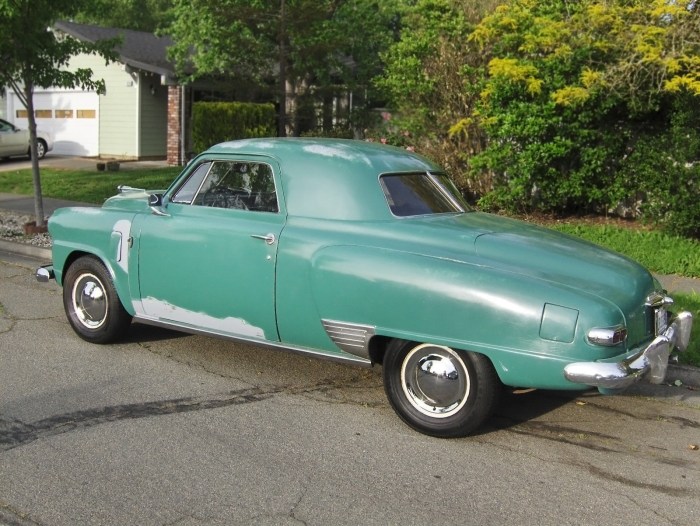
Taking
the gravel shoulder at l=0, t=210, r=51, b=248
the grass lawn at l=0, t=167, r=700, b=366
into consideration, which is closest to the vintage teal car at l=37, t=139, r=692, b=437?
the grass lawn at l=0, t=167, r=700, b=366

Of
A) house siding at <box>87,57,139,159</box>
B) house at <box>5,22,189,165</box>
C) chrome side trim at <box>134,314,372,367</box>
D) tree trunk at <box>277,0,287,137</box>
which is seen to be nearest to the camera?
chrome side trim at <box>134,314,372,367</box>

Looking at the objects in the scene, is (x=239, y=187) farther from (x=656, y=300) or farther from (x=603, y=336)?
(x=656, y=300)

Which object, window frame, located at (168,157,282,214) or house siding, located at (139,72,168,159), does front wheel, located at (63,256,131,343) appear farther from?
house siding, located at (139,72,168,159)

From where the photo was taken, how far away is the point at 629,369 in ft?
14.6

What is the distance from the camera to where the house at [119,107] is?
22.7 meters

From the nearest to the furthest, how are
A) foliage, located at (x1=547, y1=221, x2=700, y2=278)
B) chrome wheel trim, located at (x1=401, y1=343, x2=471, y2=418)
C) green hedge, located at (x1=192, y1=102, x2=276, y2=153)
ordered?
chrome wheel trim, located at (x1=401, y1=343, x2=471, y2=418) → foliage, located at (x1=547, y1=221, x2=700, y2=278) → green hedge, located at (x1=192, y1=102, x2=276, y2=153)

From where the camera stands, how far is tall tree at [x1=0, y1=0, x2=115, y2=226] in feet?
36.1

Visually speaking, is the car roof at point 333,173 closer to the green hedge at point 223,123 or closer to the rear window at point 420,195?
the rear window at point 420,195

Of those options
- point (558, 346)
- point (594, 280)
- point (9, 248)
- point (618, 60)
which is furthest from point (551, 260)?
point (9, 248)

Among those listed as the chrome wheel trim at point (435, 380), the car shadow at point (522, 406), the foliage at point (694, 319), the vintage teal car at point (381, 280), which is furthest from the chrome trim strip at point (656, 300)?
the foliage at point (694, 319)

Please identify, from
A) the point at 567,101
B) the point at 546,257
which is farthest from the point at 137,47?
the point at 546,257

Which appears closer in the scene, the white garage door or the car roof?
the car roof

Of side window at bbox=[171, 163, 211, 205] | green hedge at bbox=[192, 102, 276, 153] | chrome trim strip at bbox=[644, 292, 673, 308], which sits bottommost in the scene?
chrome trim strip at bbox=[644, 292, 673, 308]

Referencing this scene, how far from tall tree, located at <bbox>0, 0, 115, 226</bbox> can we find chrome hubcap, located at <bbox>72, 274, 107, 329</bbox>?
5589mm
